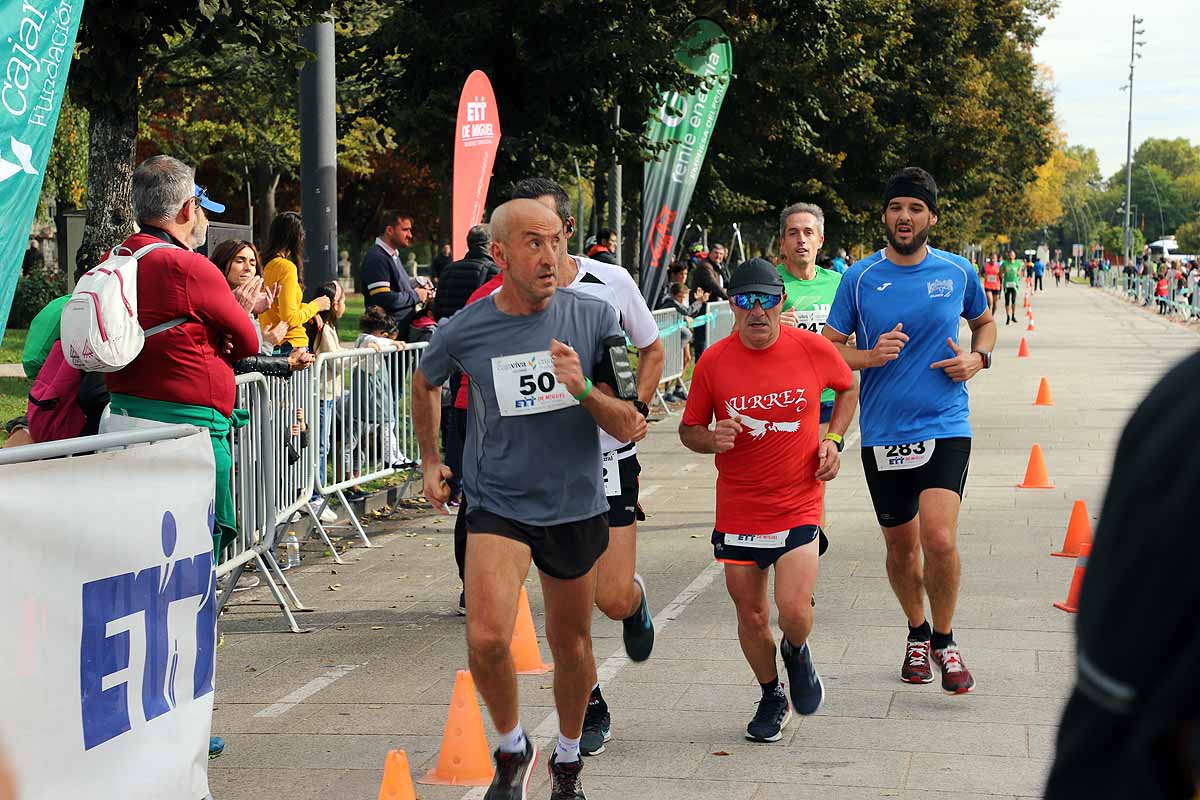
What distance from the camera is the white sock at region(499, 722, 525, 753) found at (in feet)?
16.6

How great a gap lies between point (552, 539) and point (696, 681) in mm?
2096

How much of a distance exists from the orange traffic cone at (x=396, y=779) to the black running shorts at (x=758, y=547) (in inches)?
64.7

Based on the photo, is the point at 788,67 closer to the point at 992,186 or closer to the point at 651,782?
the point at 651,782

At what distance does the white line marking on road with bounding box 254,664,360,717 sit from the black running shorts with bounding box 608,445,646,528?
67.9 inches

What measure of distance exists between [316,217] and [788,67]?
14859 mm

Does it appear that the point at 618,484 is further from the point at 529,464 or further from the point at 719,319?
the point at 719,319

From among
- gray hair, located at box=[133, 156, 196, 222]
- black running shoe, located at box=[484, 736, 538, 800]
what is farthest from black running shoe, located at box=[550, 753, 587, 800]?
gray hair, located at box=[133, 156, 196, 222]

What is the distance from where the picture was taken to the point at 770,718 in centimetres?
604

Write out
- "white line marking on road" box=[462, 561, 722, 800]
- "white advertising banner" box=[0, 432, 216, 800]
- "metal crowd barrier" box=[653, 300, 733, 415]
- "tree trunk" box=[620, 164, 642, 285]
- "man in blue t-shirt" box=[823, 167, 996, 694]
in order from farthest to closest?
"tree trunk" box=[620, 164, 642, 285]
"metal crowd barrier" box=[653, 300, 733, 415]
"man in blue t-shirt" box=[823, 167, 996, 694]
"white line marking on road" box=[462, 561, 722, 800]
"white advertising banner" box=[0, 432, 216, 800]

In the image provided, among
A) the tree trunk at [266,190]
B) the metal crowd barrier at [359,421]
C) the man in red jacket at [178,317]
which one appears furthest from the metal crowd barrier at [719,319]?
the tree trunk at [266,190]

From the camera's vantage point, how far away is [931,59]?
39656 millimetres

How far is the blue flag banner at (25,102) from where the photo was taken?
5875 millimetres

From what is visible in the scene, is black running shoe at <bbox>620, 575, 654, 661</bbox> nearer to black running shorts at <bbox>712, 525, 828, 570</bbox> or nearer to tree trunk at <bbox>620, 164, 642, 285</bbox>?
black running shorts at <bbox>712, 525, 828, 570</bbox>

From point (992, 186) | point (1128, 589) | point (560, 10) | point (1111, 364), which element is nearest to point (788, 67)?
point (1111, 364)
